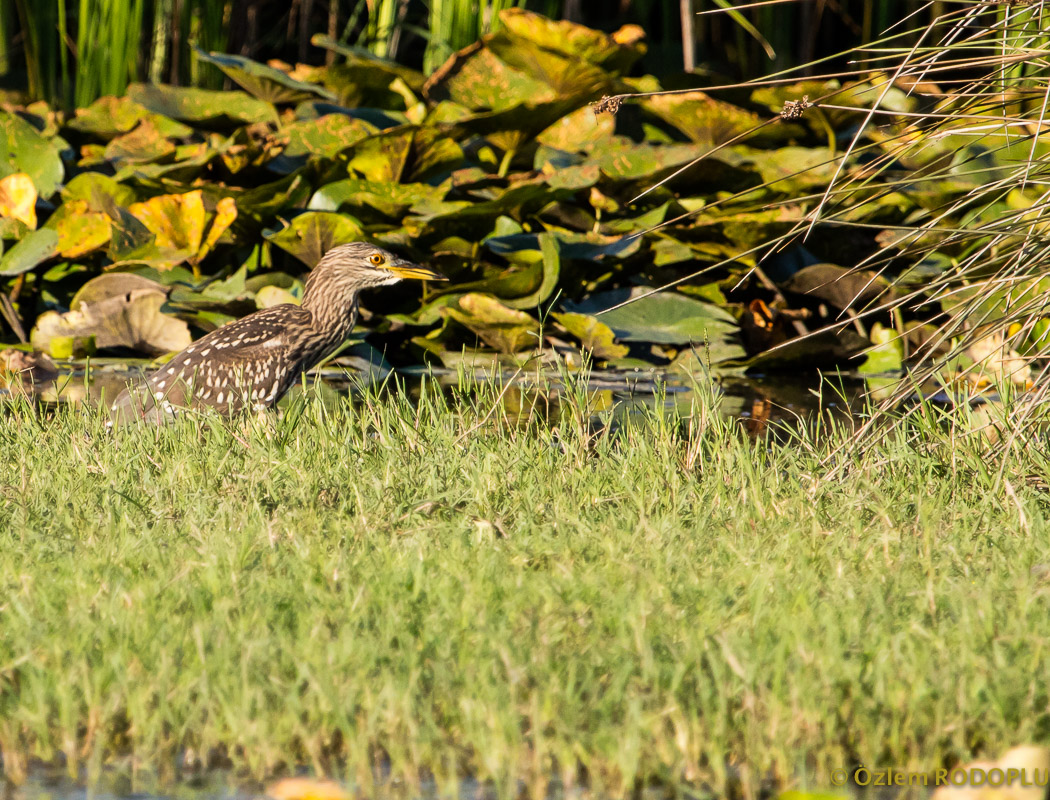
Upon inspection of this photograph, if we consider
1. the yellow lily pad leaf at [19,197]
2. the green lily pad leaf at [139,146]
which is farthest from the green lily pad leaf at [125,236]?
the green lily pad leaf at [139,146]

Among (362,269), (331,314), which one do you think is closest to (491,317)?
(362,269)

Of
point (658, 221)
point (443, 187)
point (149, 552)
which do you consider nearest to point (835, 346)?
point (658, 221)

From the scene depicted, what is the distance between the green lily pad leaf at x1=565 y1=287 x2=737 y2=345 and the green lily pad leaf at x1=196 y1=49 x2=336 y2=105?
2.04 metres

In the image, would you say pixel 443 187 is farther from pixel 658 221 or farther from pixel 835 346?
pixel 835 346

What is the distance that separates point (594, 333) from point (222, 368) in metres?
1.74

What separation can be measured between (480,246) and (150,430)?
278cm

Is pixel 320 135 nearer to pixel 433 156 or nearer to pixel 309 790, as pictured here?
pixel 433 156

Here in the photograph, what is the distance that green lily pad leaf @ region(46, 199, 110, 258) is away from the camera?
6012 mm

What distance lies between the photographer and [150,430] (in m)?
3.61

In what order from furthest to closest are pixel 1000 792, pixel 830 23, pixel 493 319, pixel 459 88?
pixel 830 23 < pixel 459 88 < pixel 493 319 < pixel 1000 792

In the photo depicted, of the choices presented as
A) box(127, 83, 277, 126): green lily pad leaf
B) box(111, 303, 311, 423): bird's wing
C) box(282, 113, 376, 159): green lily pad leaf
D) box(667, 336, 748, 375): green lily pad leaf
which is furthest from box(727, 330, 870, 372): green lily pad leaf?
box(127, 83, 277, 126): green lily pad leaf

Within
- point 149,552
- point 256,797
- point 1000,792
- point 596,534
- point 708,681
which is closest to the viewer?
point 1000,792

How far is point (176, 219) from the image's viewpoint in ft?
19.8

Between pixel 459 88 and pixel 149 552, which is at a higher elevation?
pixel 459 88
